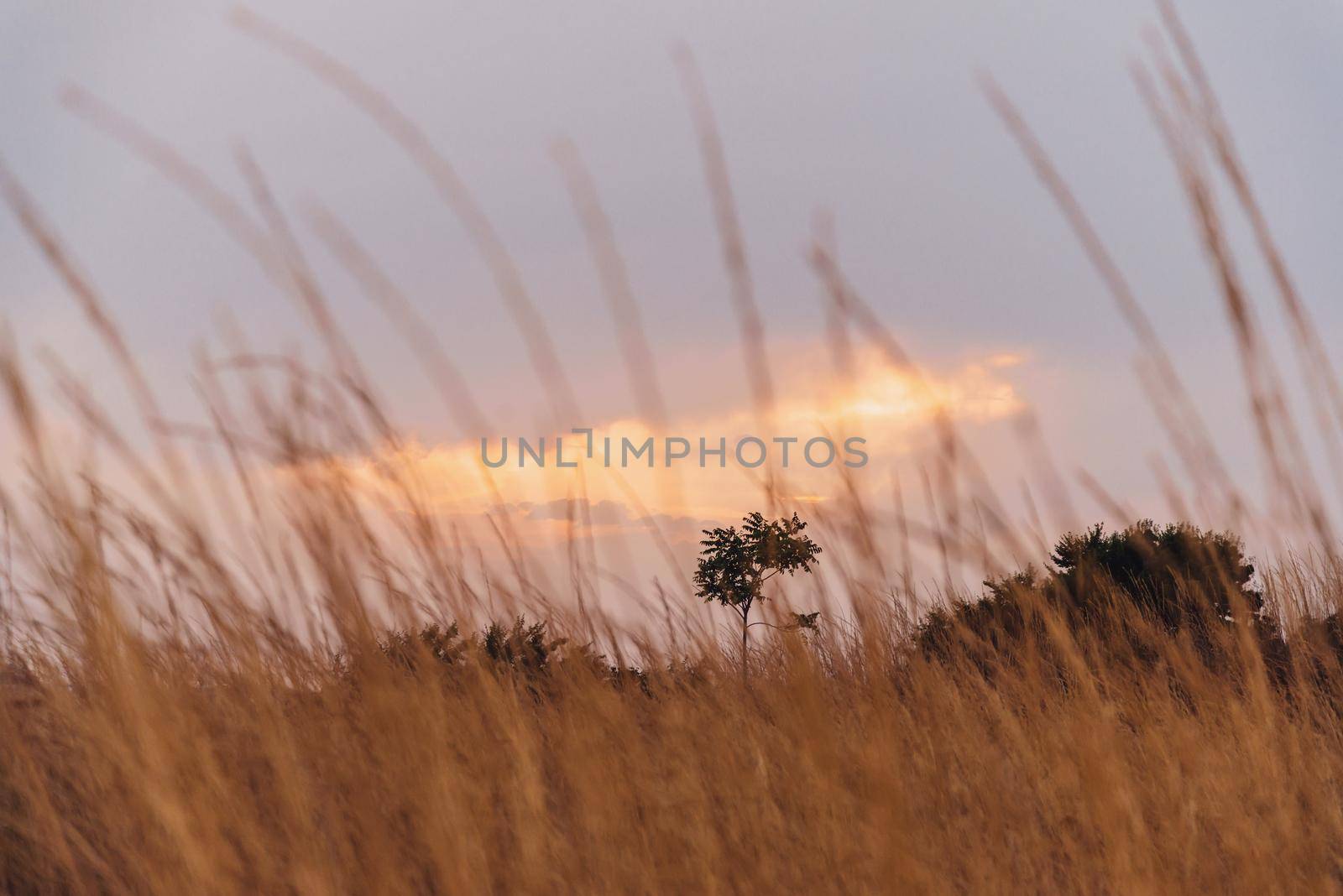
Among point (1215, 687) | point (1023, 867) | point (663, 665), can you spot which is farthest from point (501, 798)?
point (1215, 687)

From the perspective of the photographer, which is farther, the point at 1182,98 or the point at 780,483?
the point at 1182,98

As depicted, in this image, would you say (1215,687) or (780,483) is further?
(1215,687)

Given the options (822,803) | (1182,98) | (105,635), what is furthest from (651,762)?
(1182,98)

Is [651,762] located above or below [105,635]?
below

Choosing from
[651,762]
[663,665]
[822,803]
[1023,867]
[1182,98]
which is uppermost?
[1182,98]

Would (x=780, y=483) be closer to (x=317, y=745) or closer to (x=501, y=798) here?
(x=501, y=798)

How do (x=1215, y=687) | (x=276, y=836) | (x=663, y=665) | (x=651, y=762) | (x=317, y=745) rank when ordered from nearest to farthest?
(x=276, y=836) → (x=317, y=745) → (x=651, y=762) → (x=663, y=665) → (x=1215, y=687)

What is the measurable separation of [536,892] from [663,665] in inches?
29.6

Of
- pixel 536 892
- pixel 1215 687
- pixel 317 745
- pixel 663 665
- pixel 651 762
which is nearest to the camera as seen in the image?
pixel 536 892

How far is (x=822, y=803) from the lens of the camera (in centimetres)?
172

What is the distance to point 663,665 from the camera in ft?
7.28

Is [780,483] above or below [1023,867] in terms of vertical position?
above

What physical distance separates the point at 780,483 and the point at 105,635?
45.7 inches

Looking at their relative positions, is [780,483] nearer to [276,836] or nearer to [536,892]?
[536,892]
